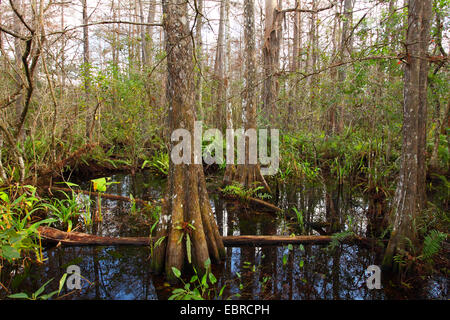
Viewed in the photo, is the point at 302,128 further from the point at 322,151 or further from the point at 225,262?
the point at 225,262

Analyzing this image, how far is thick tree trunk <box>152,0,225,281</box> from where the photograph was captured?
10.3 feet

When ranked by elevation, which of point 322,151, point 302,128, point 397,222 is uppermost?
point 302,128

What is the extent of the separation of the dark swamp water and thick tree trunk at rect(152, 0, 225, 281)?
341 mm

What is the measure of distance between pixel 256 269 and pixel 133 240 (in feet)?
6.12

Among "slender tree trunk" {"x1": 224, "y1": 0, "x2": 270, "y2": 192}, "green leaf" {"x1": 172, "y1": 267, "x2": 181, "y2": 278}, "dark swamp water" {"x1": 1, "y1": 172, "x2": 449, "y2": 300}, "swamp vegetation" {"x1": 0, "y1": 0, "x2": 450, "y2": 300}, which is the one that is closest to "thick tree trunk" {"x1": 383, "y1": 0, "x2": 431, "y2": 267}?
"swamp vegetation" {"x1": 0, "y1": 0, "x2": 450, "y2": 300}

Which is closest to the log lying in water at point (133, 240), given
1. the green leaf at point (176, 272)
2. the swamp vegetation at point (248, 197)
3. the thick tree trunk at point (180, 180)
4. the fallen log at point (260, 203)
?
the swamp vegetation at point (248, 197)

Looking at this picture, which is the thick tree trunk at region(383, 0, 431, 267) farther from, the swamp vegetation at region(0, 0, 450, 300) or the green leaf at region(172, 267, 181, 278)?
the green leaf at region(172, 267, 181, 278)

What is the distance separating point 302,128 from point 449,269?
18.1ft

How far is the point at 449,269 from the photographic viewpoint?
3.41 meters

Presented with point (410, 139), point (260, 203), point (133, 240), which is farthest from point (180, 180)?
point (260, 203)

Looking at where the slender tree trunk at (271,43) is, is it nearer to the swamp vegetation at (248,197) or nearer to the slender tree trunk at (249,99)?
the swamp vegetation at (248,197)

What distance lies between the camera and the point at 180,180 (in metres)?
3.29

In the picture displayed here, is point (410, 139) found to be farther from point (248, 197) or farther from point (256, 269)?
point (248, 197)
